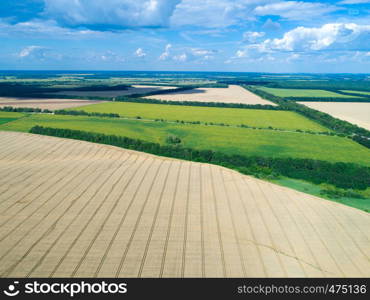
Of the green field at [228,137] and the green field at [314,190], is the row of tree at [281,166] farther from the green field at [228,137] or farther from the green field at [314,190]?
the green field at [228,137]

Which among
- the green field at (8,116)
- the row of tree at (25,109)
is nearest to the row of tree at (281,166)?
the green field at (8,116)

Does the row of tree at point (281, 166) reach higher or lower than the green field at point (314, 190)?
higher

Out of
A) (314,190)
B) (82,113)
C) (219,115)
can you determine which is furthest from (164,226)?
(219,115)

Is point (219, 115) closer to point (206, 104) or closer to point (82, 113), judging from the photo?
point (206, 104)

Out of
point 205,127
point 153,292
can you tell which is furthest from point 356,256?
point 205,127

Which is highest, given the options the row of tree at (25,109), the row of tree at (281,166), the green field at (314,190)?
the row of tree at (25,109)

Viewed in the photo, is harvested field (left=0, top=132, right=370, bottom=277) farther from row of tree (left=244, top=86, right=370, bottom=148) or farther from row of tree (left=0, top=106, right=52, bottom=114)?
row of tree (left=0, top=106, right=52, bottom=114)

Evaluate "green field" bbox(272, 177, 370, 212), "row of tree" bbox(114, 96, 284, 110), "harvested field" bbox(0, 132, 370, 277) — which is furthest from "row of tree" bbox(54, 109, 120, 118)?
"green field" bbox(272, 177, 370, 212)
